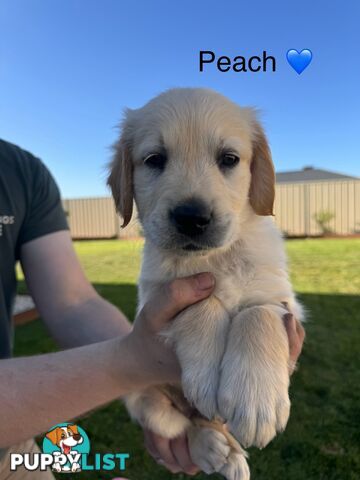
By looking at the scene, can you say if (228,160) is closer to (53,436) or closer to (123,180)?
(123,180)

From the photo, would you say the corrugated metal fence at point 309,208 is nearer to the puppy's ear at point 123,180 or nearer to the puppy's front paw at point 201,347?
the puppy's ear at point 123,180

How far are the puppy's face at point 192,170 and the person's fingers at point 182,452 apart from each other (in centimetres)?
99

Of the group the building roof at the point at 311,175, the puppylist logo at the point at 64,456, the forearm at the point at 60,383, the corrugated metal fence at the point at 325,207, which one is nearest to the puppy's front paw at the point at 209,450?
the forearm at the point at 60,383

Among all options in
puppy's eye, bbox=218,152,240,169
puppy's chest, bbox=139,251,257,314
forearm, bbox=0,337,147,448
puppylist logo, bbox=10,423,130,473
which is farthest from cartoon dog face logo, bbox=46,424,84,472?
puppy's eye, bbox=218,152,240,169

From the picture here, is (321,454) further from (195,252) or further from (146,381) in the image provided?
(195,252)

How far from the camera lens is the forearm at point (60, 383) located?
1.69 m

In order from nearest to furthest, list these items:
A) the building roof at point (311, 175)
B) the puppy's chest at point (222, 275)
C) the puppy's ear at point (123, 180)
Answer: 1. the puppy's chest at point (222, 275)
2. the puppy's ear at point (123, 180)
3. the building roof at point (311, 175)

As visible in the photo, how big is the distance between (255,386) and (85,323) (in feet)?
4.11

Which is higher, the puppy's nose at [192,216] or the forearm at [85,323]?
the puppy's nose at [192,216]

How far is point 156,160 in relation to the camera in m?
1.97

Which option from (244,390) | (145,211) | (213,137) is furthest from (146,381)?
(213,137)

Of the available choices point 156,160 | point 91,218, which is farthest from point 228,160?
point 91,218

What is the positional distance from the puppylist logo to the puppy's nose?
119 cm

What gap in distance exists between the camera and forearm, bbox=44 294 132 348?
2.38 m
